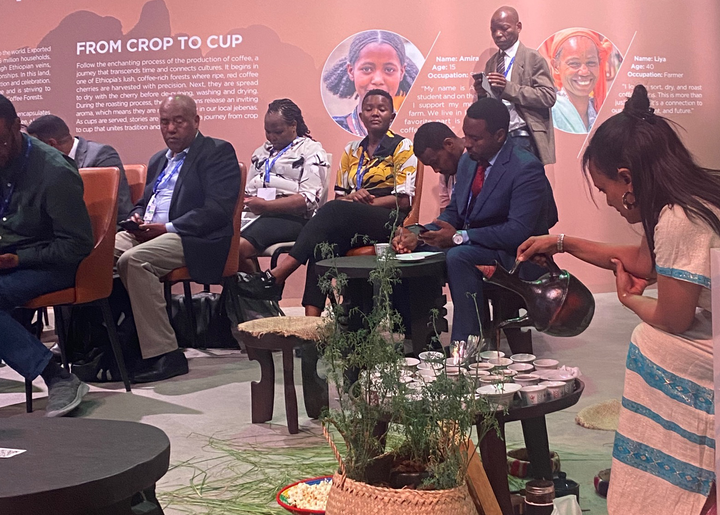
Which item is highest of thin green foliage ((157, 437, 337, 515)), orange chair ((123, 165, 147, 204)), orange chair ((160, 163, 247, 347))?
orange chair ((123, 165, 147, 204))

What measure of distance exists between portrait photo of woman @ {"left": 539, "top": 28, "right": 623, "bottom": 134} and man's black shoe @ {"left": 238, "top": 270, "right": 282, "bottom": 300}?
260cm

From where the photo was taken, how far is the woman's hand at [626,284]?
74.8 inches

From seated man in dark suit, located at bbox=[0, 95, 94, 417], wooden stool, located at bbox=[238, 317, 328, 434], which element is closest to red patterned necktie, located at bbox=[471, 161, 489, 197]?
wooden stool, located at bbox=[238, 317, 328, 434]

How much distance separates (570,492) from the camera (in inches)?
87.5

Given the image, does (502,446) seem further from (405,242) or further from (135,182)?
(135,182)

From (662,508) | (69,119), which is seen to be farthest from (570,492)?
(69,119)

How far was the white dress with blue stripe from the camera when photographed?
64.9 inches

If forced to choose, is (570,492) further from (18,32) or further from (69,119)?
(18,32)

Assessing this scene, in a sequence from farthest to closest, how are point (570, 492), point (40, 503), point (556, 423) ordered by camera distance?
1. point (556, 423)
2. point (570, 492)
3. point (40, 503)

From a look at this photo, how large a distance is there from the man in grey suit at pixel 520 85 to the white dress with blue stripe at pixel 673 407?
12.3 ft

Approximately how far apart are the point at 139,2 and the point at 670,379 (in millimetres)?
5398

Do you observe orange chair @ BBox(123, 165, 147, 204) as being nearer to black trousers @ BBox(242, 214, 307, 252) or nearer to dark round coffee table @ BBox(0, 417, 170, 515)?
black trousers @ BBox(242, 214, 307, 252)

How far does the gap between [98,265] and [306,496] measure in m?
1.79

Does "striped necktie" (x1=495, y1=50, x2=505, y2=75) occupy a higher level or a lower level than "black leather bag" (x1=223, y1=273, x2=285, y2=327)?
higher
